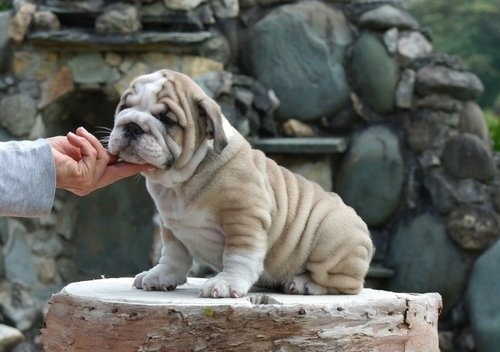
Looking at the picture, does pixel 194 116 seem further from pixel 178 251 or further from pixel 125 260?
pixel 125 260

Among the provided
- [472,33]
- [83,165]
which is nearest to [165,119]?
[83,165]

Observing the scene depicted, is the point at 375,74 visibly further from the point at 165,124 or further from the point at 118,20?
the point at 165,124

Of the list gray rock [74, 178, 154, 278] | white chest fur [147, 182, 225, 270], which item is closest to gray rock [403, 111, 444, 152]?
gray rock [74, 178, 154, 278]

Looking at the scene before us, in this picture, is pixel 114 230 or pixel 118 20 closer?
pixel 118 20

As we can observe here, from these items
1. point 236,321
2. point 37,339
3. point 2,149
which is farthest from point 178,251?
point 37,339

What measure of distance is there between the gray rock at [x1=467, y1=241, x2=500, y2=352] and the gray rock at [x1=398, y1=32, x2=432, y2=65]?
4.70 ft

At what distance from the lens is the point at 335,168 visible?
22.7ft

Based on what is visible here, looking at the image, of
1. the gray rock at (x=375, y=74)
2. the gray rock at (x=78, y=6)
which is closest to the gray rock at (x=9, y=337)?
the gray rock at (x=78, y=6)

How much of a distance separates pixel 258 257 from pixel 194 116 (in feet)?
1.72

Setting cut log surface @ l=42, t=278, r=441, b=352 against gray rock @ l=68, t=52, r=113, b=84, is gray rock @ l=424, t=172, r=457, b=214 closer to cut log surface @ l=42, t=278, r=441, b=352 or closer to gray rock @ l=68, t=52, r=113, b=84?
gray rock @ l=68, t=52, r=113, b=84

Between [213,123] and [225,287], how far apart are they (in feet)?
1.81

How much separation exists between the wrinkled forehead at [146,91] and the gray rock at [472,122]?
3.96 m

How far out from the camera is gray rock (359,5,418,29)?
6918 millimetres

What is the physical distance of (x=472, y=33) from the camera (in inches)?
754
